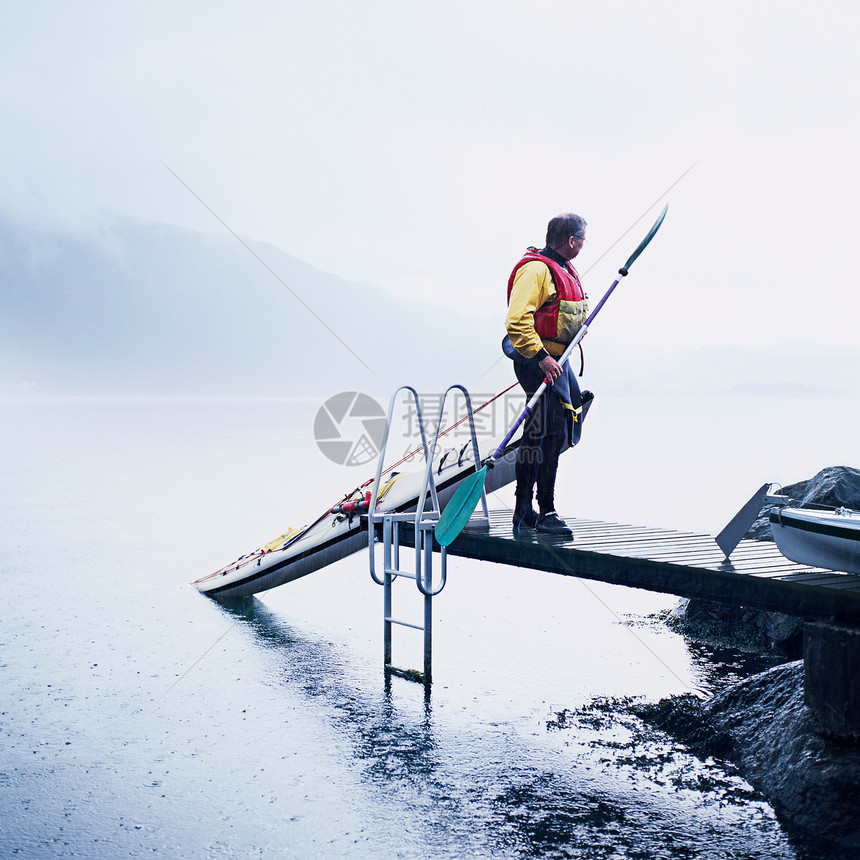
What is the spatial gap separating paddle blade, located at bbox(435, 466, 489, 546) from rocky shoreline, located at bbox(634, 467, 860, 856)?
1618 millimetres

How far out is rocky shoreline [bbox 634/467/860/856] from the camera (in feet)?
13.8

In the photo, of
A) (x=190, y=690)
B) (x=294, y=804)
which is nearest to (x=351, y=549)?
(x=190, y=690)

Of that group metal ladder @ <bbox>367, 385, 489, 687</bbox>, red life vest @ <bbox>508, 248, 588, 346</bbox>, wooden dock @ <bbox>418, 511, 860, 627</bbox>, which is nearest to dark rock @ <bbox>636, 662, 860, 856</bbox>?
wooden dock @ <bbox>418, 511, 860, 627</bbox>

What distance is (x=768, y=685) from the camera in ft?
17.8

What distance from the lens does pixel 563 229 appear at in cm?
600

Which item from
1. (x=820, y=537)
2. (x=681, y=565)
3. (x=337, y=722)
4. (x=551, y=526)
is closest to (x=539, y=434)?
(x=551, y=526)

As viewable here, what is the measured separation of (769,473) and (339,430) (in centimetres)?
2718

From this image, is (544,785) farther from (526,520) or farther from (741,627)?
(741,627)

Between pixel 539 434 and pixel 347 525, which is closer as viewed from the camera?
pixel 539 434


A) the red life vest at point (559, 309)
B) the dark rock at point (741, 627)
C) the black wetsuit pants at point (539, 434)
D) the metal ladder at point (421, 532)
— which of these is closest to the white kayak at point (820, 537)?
the black wetsuit pants at point (539, 434)

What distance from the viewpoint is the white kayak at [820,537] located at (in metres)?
4.26

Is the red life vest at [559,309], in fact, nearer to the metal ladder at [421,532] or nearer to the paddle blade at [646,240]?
the paddle blade at [646,240]

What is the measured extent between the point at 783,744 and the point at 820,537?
3.70 ft

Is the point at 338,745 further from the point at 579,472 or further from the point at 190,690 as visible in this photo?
the point at 579,472
